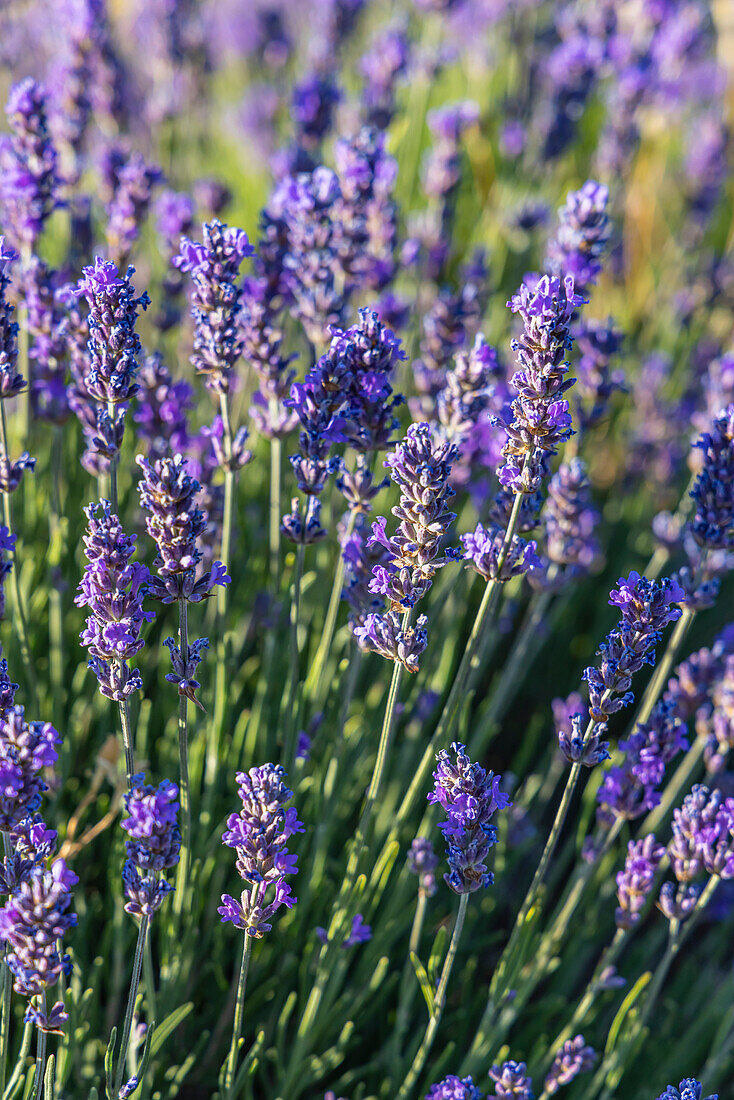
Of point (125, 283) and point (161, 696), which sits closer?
point (125, 283)

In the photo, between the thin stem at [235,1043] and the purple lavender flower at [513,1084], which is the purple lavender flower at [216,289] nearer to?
the thin stem at [235,1043]

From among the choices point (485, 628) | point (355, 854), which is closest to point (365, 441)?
point (485, 628)

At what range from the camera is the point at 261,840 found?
1.56m

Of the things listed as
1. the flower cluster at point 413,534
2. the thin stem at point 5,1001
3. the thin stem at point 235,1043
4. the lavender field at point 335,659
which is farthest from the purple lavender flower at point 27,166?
the thin stem at point 235,1043

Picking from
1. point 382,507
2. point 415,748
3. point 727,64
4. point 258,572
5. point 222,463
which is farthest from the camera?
point 727,64

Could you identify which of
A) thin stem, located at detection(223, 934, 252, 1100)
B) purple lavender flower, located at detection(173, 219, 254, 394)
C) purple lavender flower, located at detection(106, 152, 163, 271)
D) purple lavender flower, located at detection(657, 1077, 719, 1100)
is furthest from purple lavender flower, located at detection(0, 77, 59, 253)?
purple lavender flower, located at detection(657, 1077, 719, 1100)

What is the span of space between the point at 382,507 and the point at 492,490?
0.49 meters

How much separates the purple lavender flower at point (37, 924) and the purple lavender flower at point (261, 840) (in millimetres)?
271

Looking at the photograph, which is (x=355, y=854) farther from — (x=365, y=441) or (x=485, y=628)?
(x=365, y=441)

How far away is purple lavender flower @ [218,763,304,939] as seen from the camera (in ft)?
5.10

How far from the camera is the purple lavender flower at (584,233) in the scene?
2521 mm

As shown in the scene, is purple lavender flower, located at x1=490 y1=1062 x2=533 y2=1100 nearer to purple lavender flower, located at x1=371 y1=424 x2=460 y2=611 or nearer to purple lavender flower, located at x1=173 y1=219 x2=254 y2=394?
purple lavender flower, located at x1=371 y1=424 x2=460 y2=611

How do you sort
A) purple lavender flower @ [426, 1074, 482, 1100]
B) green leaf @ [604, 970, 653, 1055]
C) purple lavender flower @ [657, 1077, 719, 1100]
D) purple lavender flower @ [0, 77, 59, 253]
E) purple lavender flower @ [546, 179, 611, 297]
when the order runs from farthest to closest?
purple lavender flower @ [546, 179, 611, 297] → purple lavender flower @ [0, 77, 59, 253] → green leaf @ [604, 970, 653, 1055] → purple lavender flower @ [426, 1074, 482, 1100] → purple lavender flower @ [657, 1077, 719, 1100]

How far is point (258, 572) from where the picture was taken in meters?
2.85
